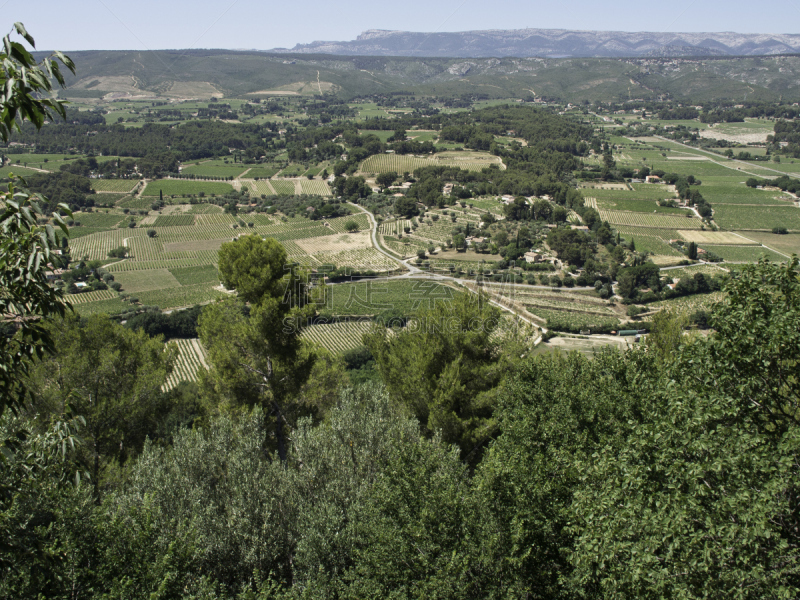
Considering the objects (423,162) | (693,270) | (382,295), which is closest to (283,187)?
(423,162)

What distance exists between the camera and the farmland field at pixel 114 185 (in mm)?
94619

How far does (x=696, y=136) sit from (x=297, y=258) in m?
130

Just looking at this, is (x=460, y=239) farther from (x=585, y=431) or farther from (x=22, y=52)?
(x=22, y=52)

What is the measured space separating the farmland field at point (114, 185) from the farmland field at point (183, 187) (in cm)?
334

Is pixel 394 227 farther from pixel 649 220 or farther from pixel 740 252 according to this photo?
pixel 740 252

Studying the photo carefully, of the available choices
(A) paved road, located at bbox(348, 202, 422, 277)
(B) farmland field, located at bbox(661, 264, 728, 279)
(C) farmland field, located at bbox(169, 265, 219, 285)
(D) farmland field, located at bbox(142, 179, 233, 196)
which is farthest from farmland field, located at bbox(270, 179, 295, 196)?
(B) farmland field, located at bbox(661, 264, 728, 279)

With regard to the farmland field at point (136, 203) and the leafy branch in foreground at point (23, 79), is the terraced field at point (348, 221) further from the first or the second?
the leafy branch in foreground at point (23, 79)

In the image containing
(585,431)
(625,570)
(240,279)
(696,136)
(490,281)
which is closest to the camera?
(625,570)

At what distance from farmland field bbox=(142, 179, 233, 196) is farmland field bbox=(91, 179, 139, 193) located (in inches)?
132

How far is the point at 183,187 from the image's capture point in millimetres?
96938

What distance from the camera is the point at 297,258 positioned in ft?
208

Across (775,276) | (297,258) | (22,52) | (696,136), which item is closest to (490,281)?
(297,258)

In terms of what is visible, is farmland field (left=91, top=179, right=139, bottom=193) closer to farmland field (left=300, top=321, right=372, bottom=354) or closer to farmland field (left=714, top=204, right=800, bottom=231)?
farmland field (left=300, top=321, right=372, bottom=354)

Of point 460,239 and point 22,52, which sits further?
point 460,239
